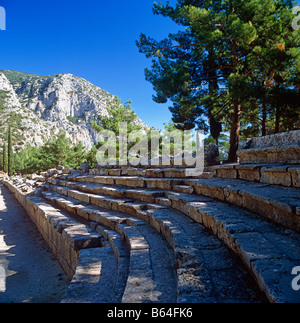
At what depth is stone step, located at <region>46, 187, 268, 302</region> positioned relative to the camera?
1671 mm

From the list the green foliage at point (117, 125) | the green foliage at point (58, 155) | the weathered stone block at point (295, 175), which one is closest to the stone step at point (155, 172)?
the weathered stone block at point (295, 175)

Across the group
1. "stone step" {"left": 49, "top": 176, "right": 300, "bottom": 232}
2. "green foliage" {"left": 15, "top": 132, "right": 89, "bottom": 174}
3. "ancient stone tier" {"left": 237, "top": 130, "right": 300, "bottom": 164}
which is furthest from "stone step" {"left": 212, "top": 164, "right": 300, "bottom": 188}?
"green foliage" {"left": 15, "top": 132, "right": 89, "bottom": 174}

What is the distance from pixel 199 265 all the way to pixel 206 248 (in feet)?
1.41

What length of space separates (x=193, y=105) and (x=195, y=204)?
335 inches

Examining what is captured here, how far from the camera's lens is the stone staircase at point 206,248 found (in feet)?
5.62

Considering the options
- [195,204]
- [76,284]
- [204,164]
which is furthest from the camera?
[204,164]

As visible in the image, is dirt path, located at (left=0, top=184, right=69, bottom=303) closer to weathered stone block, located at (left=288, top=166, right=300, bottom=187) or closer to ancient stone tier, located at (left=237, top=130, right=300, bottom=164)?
weathered stone block, located at (left=288, top=166, right=300, bottom=187)

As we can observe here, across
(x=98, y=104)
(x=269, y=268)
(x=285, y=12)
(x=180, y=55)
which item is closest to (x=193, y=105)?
(x=180, y=55)

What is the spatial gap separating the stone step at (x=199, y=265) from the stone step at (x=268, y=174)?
4.28 feet

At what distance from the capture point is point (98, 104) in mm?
102375

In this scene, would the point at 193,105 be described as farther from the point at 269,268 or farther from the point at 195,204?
the point at 269,268

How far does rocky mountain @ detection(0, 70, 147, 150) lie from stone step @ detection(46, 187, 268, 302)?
80.4 m

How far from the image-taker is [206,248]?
2486mm

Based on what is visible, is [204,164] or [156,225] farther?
[204,164]
